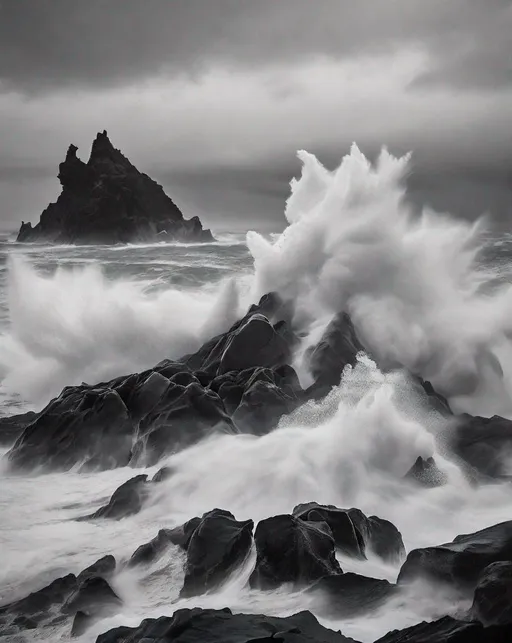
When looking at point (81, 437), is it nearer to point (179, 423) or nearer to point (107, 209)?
point (179, 423)

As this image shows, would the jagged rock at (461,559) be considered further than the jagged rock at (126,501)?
No

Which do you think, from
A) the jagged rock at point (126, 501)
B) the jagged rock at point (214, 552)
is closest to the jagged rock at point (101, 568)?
the jagged rock at point (214, 552)

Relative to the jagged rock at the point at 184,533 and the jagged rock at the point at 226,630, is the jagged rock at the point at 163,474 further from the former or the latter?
the jagged rock at the point at 226,630

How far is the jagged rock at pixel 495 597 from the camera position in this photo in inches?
156

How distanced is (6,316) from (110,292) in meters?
7.01

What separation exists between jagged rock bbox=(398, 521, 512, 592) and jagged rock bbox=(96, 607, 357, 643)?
931mm

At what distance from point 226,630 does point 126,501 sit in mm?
3738

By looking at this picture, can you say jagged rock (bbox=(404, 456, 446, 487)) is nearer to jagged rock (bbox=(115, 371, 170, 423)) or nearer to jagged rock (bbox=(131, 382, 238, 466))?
jagged rock (bbox=(131, 382, 238, 466))

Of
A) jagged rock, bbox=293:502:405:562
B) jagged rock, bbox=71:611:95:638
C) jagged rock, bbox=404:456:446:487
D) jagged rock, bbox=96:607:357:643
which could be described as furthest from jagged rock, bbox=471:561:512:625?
jagged rock, bbox=404:456:446:487

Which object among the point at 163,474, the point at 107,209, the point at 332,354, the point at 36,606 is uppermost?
the point at 107,209

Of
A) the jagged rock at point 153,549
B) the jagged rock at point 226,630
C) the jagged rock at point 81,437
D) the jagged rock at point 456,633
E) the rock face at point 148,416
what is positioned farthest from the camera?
the jagged rock at point 81,437

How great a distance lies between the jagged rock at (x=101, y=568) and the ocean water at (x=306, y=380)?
100 mm

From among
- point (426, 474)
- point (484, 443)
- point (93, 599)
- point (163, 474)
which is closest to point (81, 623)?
point (93, 599)

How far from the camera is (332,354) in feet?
37.4
